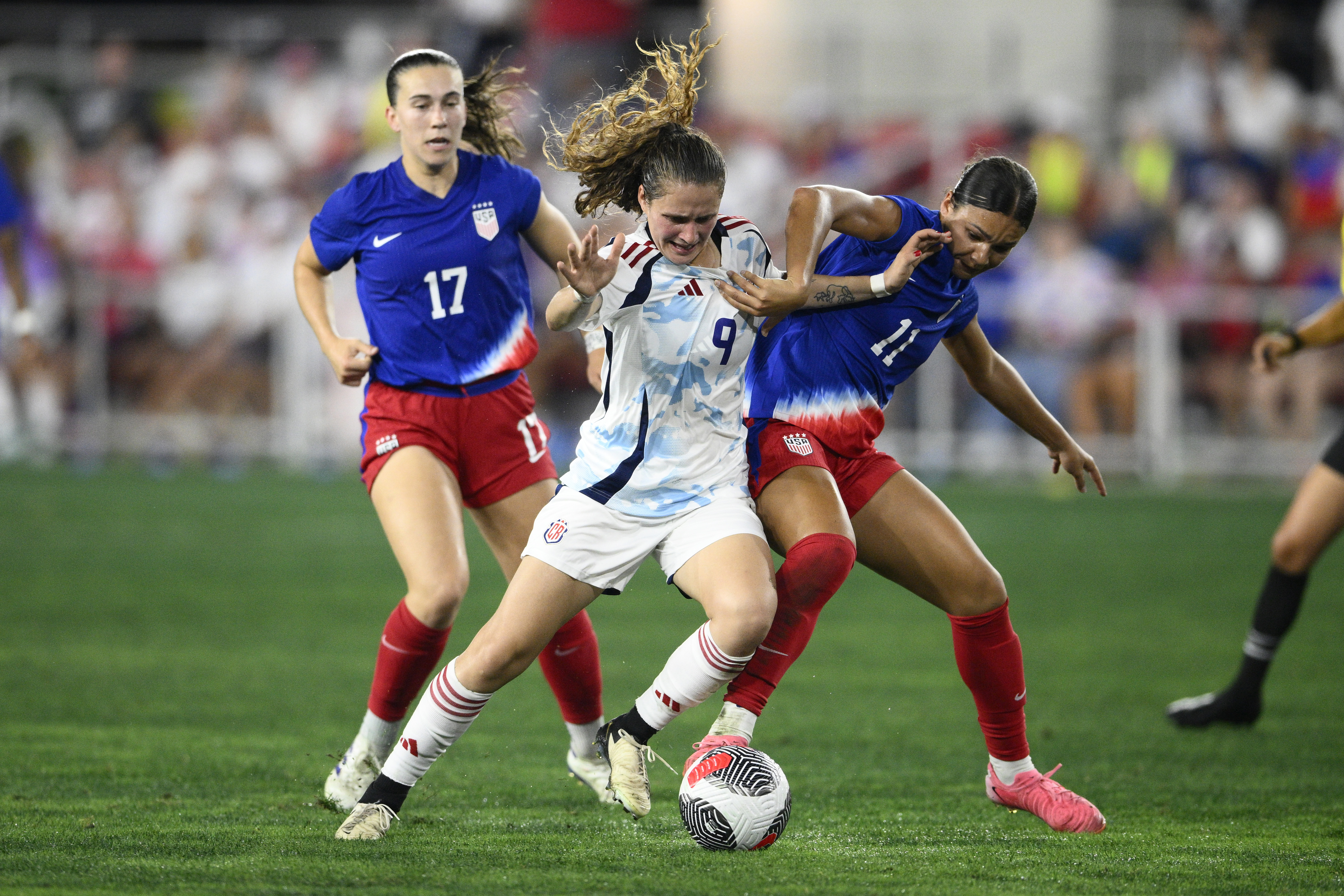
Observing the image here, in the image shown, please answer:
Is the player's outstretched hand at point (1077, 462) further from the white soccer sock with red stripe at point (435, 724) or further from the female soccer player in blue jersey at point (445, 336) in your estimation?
the white soccer sock with red stripe at point (435, 724)

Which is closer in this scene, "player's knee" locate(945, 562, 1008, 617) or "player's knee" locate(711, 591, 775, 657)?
"player's knee" locate(711, 591, 775, 657)

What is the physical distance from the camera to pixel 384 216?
17.1 ft

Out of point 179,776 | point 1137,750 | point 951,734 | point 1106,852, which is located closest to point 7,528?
point 179,776

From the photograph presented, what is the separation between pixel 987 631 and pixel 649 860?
1.39 meters

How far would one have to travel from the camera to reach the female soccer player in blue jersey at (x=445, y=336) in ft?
16.5

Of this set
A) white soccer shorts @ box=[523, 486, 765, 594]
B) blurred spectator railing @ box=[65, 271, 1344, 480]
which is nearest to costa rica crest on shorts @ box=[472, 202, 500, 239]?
→ white soccer shorts @ box=[523, 486, 765, 594]

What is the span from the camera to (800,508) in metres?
4.50

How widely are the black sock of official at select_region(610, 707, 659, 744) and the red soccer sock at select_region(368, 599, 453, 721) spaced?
72 cm

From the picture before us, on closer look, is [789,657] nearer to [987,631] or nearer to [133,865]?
[987,631]

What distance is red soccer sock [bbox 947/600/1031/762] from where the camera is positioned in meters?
4.93

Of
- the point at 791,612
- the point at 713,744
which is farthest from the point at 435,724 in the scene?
the point at 791,612

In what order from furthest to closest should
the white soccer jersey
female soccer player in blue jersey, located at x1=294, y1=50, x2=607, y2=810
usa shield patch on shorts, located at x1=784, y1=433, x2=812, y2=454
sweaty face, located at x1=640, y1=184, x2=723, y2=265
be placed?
female soccer player in blue jersey, located at x1=294, y1=50, x2=607, y2=810, usa shield patch on shorts, located at x1=784, y1=433, x2=812, y2=454, the white soccer jersey, sweaty face, located at x1=640, y1=184, x2=723, y2=265

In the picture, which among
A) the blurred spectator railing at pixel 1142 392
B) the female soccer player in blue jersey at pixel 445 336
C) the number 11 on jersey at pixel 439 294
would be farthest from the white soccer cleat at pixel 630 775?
the blurred spectator railing at pixel 1142 392

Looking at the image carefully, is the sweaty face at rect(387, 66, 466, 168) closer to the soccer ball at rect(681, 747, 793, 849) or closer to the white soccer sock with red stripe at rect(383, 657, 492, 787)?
the white soccer sock with red stripe at rect(383, 657, 492, 787)
